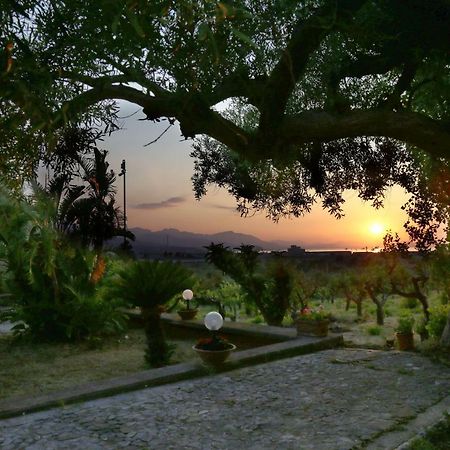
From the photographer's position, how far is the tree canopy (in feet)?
13.5

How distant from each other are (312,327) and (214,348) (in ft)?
9.79

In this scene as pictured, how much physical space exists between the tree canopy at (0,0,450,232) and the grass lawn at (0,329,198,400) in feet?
12.0

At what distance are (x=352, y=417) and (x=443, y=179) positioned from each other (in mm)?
5670

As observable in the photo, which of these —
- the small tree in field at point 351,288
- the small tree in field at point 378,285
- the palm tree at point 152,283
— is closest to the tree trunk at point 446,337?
the palm tree at point 152,283

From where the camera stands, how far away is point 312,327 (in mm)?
11336

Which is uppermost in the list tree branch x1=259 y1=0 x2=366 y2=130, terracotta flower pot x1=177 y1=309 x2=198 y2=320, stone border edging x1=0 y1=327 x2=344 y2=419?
tree branch x1=259 y1=0 x2=366 y2=130

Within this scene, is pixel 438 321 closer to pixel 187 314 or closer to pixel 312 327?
pixel 312 327

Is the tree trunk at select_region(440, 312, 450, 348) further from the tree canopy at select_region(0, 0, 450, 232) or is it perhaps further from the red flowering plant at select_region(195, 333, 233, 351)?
the red flowering plant at select_region(195, 333, 233, 351)

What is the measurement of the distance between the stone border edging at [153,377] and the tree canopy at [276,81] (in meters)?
2.73

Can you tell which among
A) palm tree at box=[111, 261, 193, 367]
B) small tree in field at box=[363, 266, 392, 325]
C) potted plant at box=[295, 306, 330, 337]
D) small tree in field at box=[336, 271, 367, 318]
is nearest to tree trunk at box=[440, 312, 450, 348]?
potted plant at box=[295, 306, 330, 337]

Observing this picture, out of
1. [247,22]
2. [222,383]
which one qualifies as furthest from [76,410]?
[247,22]

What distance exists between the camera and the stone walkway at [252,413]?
577 cm

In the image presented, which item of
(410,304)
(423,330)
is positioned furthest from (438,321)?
(410,304)

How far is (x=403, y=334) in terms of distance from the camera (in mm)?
11008
